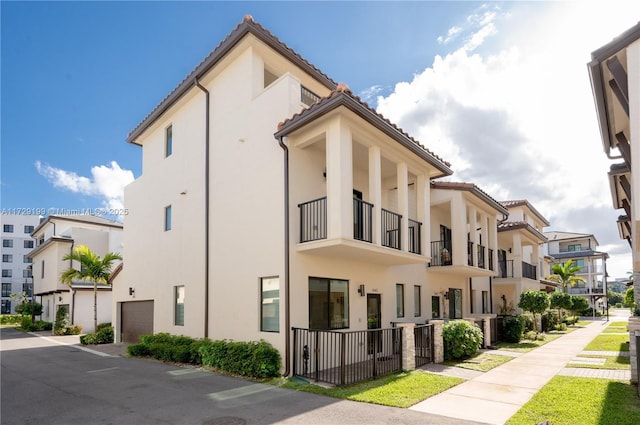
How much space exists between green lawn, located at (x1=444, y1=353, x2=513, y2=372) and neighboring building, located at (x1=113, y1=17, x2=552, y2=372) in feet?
8.62

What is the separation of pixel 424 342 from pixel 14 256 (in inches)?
2986

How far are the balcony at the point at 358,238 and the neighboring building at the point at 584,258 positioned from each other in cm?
5040

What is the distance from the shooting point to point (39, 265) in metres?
34.2

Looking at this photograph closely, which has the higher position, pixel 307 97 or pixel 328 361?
pixel 307 97

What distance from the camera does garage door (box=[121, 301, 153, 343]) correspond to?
16.7 m

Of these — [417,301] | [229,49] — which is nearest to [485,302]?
[417,301]

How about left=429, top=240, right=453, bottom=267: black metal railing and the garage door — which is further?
the garage door

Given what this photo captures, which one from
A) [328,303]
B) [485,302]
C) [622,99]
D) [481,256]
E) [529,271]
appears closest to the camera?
[622,99]

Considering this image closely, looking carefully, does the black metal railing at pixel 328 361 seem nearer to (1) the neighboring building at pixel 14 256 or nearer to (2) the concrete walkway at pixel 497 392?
(2) the concrete walkway at pixel 497 392

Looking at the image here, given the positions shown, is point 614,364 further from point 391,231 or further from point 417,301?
point 391,231

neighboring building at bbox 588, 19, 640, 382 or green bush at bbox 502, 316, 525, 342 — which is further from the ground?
neighboring building at bbox 588, 19, 640, 382

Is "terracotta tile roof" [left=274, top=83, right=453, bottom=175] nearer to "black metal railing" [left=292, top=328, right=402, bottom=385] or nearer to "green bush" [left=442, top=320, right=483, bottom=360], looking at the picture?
"black metal railing" [left=292, top=328, right=402, bottom=385]

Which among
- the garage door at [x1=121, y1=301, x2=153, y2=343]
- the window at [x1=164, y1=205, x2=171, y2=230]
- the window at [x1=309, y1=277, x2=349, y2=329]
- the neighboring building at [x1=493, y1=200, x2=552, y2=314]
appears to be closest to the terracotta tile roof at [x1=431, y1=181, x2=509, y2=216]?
the neighboring building at [x1=493, y1=200, x2=552, y2=314]

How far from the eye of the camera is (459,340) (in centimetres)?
1198
